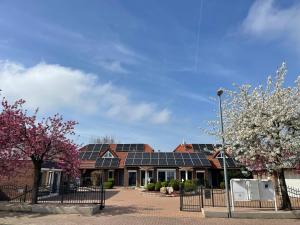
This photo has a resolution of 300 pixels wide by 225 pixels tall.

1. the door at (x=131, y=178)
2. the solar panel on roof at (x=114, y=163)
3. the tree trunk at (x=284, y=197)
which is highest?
the solar panel on roof at (x=114, y=163)

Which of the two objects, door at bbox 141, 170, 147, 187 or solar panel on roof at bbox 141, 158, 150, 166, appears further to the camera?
solar panel on roof at bbox 141, 158, 150, 166

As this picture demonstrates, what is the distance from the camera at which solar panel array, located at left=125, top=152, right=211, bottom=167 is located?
40594mm

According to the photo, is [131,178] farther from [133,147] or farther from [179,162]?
[133,147]

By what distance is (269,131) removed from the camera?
15.9m

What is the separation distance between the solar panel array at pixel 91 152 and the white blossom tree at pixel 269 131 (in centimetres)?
3070

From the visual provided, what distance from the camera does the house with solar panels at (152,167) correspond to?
4038 centimetres

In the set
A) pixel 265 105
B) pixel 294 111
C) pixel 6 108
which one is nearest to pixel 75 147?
pixel 6 108

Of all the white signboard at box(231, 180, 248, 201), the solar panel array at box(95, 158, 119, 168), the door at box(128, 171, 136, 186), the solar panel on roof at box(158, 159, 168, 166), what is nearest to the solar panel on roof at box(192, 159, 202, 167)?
the solar panel on roof at box(158, 159, 168, 166)

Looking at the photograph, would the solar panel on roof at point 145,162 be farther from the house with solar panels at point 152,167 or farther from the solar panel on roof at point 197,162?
the solar panel on roof at point 197,162

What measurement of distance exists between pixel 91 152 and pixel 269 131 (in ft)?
113

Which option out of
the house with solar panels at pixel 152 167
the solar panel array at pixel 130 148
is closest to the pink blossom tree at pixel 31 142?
the house with solar panels at pixel 152 167

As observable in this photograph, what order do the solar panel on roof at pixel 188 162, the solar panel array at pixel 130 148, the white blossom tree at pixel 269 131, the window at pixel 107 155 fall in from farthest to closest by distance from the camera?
the solar panel array at pixel 130 148
the window at pixel 107 155
the solar panel on roof at pixel 188 162
the white blossom tree at pixel 269 131

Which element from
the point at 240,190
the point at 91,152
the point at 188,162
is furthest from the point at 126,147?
the point at 240,190

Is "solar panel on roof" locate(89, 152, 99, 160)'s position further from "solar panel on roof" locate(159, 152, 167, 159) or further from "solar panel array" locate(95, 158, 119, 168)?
"solar panel on roof" locate(159, 152, 167, 159)
